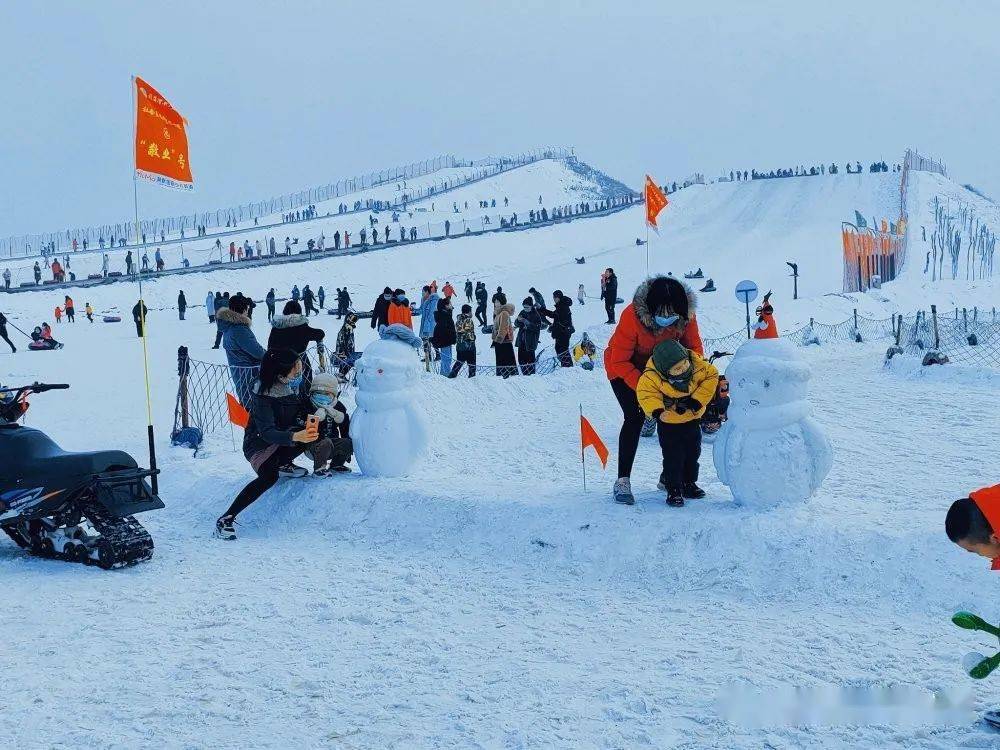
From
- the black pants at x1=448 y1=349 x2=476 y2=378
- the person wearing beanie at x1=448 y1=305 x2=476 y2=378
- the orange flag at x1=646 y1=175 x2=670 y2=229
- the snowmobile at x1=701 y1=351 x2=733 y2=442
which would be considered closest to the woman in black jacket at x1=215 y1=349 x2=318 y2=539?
the snowmobile at x1=701 y1=351 x2=733 y2=442

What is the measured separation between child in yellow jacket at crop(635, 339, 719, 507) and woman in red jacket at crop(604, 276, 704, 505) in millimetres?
252

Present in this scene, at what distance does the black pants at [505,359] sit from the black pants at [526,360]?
0.34 meters

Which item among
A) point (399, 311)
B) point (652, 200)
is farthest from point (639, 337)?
point (652, 200)

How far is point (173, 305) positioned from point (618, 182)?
90409 millimetres

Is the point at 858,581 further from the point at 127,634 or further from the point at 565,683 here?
the point at 127,634

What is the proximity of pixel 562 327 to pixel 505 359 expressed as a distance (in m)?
1.60

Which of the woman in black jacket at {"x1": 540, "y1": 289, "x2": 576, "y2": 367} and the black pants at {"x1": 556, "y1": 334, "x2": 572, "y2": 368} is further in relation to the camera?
the black pants at {"x1": 556, "y1": 334, "x2": 572, "y2": 368}

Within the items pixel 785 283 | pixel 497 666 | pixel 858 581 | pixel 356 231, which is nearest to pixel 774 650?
pixel 858 581

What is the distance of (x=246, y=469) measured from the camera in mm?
8969

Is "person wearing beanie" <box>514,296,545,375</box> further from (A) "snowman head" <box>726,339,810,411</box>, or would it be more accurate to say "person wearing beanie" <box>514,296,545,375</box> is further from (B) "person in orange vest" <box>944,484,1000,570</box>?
(B) "person in orange vest" <box>944,484,1000,570</box>

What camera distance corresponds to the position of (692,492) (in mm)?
6582

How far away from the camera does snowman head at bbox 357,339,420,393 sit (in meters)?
7.77

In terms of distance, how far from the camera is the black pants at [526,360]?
54.5 ft

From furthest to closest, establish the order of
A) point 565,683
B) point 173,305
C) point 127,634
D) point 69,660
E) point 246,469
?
point 173,305, point 246,469, point 127,634, point 69,660, point 565,683
